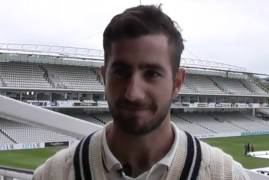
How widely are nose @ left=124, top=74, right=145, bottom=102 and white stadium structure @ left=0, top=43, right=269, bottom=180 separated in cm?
1078

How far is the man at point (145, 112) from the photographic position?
85cm

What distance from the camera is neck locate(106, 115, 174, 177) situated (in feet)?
2.87

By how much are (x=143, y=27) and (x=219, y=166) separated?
0.30 m

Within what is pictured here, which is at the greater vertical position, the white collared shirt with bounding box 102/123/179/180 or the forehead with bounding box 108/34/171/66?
the forehead with bounding box 108/34/171/66

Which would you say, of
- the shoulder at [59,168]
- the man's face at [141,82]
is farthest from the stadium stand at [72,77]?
the man's face at [141,82]

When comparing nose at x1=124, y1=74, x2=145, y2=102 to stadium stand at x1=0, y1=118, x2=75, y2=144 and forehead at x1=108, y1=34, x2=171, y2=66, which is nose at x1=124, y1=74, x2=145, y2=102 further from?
stadium stand at x1=0, y1=118, x2=75, y2=144

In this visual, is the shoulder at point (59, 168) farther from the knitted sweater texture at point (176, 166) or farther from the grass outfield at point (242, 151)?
the grass outfield at point (242, 151)

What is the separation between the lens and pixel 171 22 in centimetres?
88

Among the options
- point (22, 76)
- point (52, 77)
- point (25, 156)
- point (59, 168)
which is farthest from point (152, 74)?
point (52, 77)

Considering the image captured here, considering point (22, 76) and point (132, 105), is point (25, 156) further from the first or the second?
point (132, 105)

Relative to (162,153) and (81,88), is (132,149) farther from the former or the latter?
(81,88)

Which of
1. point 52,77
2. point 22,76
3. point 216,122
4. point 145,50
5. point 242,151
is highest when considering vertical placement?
point 145,50

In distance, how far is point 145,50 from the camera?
849 millimetres

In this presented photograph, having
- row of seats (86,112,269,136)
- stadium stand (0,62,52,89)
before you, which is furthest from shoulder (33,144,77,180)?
row of seats (86,112,269,136)
